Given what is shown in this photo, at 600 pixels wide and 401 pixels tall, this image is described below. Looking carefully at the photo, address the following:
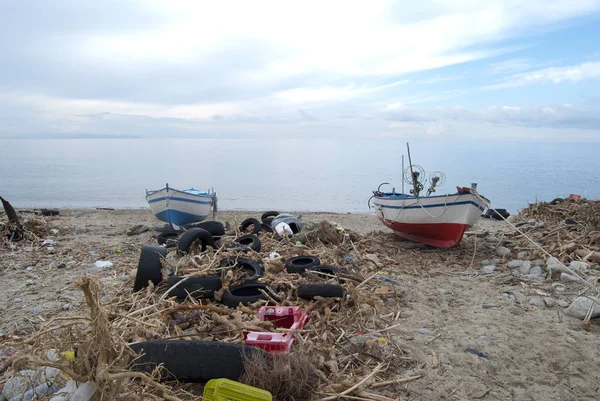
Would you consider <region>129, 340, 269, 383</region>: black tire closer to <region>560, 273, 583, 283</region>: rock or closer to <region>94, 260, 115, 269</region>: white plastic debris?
<region>94, 260, 115, 269</region>: white plastic debris

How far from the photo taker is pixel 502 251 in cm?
889

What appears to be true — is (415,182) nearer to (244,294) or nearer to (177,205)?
(244,294)

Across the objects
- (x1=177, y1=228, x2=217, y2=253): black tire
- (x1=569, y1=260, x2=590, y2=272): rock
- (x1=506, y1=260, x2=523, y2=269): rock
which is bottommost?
(x1=506, y1=260, x2=523, y2=269): rock

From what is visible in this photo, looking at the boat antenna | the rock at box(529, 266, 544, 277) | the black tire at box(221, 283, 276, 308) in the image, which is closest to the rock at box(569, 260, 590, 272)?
the rock at box(529, 266, 544, 277)

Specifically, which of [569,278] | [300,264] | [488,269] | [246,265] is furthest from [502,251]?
[246,265]

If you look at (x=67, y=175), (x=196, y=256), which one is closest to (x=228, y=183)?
(x=67, y=175)

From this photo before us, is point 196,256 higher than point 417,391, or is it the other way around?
point 196,256

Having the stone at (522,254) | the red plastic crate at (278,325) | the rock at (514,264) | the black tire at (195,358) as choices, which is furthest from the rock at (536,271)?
the black tire at (195,358)

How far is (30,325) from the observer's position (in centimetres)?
528

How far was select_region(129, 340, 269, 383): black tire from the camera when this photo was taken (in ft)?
11.8

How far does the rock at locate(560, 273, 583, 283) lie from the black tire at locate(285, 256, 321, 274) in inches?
146

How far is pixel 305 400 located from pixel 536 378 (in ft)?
7.10

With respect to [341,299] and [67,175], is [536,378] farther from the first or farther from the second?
[67,175]

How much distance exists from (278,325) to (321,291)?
2.81ft
